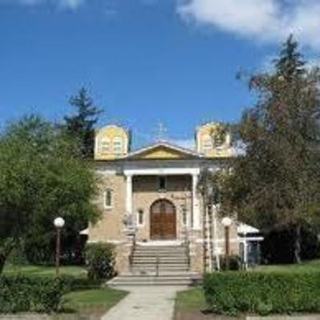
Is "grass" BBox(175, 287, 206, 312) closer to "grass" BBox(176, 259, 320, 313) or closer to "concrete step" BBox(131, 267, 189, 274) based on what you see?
"grass" BBox(176, 259, 320, 313)

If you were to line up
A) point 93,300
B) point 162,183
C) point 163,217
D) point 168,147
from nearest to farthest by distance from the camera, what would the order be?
1. point 93,300
2. point 168,147
3. point 162,183
4. point 163,217

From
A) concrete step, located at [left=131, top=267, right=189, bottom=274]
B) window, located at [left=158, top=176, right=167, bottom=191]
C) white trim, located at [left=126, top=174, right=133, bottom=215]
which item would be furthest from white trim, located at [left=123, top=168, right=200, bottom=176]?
concrete step, located at [left=131, top=267, right=189, bottom=274]

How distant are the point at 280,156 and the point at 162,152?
2414 cm

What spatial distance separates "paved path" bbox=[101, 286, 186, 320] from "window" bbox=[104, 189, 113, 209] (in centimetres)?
1967

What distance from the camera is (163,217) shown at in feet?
187

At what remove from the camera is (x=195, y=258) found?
1929 inches

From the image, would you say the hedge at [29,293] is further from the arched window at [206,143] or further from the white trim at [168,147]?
the arched window at [206,143]

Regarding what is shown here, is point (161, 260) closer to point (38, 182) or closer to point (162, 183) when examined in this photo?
point (162, 183)

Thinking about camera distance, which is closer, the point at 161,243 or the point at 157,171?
the point at 161,243

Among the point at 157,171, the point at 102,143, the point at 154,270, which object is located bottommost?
the point at 154,270

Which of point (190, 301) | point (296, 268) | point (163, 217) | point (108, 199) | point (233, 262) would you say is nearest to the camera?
point (296, 268)

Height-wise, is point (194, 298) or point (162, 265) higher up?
point (162, 265)

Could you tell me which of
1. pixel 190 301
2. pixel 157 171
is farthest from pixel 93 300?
pixel 157 171

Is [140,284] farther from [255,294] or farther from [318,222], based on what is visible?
[255,294]
